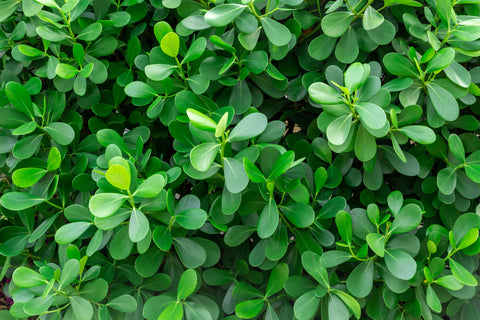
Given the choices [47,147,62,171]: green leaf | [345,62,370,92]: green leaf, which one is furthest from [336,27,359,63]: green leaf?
[47,147,62,171]: green leaf

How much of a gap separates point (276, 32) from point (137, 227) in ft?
1.59

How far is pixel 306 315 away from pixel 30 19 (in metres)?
0.96

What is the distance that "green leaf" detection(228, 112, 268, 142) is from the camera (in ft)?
2.51

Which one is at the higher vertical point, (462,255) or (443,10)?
(443,10)

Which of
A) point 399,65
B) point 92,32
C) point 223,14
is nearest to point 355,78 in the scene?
point 399,65

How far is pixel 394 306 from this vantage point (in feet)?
2.97

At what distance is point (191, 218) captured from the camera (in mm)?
817

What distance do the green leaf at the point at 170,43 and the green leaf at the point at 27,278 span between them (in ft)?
1.73

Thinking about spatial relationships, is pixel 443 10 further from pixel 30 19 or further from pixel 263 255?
pixel 30 19

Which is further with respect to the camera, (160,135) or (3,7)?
(160,135)

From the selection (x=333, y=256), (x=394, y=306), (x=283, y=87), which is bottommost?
(x=394, y=306)

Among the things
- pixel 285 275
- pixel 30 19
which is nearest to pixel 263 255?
pixel 285 275

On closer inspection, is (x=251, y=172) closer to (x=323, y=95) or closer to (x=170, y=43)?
(x=323, y=95)

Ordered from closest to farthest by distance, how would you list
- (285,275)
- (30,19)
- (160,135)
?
(285,275), (30,19), (160,135)
